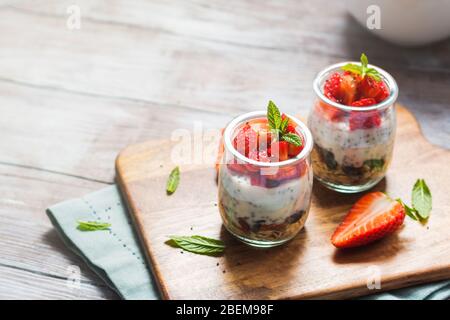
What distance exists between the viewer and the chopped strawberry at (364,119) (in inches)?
48.9

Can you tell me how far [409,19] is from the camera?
1745 millimetres

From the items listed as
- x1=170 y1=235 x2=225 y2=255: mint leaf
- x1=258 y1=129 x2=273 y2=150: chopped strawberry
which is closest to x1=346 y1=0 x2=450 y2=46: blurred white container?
x1=258 y1=129 x2=273 y2=150: chopped strawberry

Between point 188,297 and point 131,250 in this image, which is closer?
point 188,297

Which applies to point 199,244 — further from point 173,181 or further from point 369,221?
point 369,221

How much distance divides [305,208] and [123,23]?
1051 mm

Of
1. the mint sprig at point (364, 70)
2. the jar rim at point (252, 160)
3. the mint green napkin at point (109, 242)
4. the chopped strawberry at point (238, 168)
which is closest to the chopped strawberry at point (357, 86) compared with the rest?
the mint sprig at point (364, 70)

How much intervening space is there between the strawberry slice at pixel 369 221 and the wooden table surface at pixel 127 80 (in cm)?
41

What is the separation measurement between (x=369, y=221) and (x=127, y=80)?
2.78 feet

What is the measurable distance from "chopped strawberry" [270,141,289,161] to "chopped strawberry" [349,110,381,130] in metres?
0.18

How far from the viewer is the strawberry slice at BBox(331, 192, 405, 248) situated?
47.6 inches

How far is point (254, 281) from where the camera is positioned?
3.83ft

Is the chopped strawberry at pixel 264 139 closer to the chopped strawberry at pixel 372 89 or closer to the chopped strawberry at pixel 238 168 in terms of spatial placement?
the chopped strawberry at pixel 238 168
